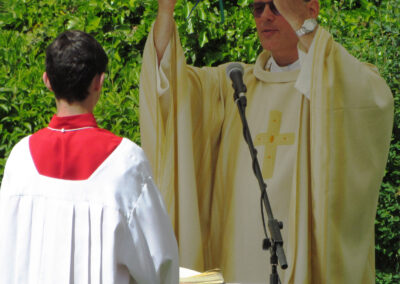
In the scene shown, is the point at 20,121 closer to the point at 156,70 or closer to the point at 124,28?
the point at 124,28

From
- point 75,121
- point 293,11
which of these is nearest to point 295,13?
point 293,11

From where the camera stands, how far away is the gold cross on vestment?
13.7 ft

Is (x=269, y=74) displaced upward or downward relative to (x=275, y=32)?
downward

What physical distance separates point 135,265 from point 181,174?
1342 mm

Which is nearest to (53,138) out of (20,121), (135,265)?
(135,265)

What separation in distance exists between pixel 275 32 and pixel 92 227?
6.03ft

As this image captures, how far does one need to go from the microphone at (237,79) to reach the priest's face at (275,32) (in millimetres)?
505

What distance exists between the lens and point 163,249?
9.68 ft

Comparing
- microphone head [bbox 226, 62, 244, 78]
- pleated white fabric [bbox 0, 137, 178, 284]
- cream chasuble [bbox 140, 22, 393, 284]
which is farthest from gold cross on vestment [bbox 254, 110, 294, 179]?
pleated white fabric [bbox 0, 137, 178, 284]

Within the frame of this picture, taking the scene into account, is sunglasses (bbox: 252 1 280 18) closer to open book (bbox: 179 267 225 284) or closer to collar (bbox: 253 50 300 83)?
collar (bbox: 253 50 300 83)

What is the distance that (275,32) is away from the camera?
4289mm

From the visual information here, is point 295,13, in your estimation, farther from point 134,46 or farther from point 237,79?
point 134,46

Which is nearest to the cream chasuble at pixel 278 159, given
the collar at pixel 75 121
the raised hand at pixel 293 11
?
the raised hand at pixel 293 11

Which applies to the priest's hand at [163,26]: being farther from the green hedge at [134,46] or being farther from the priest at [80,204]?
the green hedge at [134,46]
